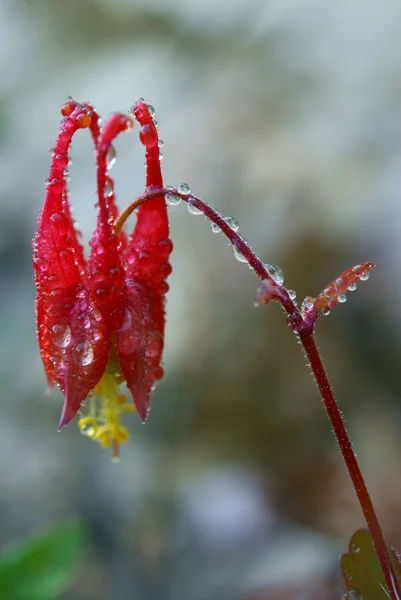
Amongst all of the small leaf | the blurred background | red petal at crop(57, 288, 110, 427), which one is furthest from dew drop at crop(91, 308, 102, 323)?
the blurred background

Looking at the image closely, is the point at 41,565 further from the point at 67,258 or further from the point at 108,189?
the point at 108,189

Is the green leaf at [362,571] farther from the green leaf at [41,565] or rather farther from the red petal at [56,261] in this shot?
the green leaf at [41,565]

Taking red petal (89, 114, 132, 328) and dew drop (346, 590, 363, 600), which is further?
dew drop (346, 590, 363, 600)

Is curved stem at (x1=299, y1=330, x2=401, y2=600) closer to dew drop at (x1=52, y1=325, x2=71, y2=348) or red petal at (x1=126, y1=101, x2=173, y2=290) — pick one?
red petal at (x1=126, y1=101, x2=173, y2=290)

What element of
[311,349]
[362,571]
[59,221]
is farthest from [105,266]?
[362,571]

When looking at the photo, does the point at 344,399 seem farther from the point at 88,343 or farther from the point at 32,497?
the point at 88,343

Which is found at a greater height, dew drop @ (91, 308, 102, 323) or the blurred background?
the blurred background

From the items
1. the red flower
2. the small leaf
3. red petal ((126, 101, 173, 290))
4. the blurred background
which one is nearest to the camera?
the small leaf
